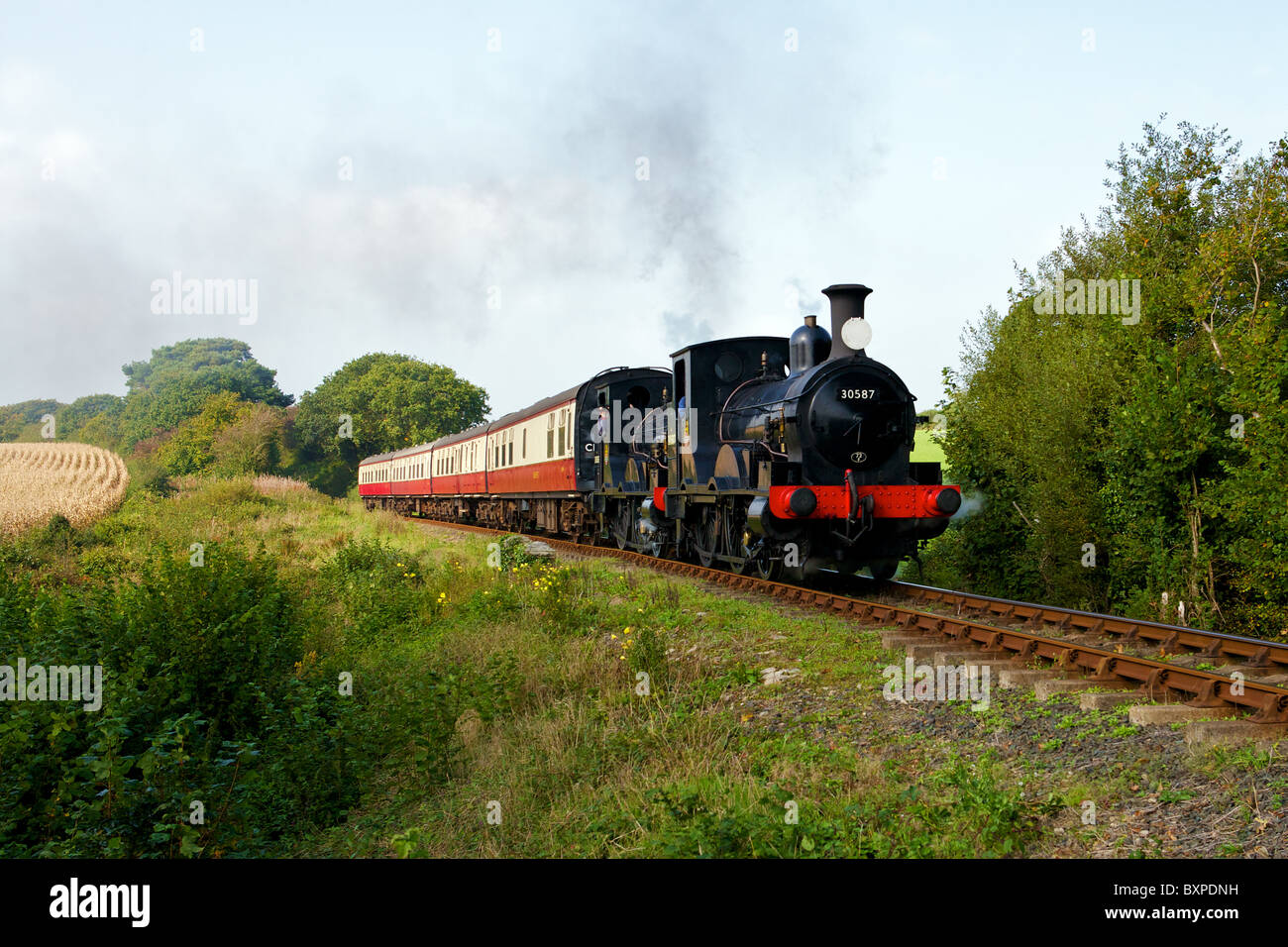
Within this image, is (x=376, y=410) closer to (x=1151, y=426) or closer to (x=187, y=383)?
(x=187, y=383)

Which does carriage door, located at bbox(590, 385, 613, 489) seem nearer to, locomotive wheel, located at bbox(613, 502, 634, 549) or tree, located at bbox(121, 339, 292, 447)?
locomotive wheel, located at bbox(613, 502, 634, 549)

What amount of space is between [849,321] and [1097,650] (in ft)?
19.3

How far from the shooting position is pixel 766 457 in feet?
39.0

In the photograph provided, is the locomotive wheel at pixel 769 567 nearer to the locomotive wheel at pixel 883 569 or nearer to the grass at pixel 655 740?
the grass at pixel 655 740

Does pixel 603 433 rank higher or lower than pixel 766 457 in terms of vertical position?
higher

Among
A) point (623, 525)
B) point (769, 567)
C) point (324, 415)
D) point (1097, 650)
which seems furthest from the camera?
point (324, 415)

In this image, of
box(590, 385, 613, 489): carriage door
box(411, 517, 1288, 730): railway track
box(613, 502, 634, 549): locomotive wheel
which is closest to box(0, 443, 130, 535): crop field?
box(590, 385, 613, 489): carriage door

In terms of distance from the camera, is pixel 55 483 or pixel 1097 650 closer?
pixel 1097 650

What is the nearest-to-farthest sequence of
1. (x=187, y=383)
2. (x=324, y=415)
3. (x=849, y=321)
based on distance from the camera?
(x=849, y=321)
(x=324, y=415)
(x=187, y=383)

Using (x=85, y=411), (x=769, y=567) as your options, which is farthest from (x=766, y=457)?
(x=85, y=411)

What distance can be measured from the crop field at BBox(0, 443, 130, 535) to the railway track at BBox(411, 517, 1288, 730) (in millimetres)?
18770

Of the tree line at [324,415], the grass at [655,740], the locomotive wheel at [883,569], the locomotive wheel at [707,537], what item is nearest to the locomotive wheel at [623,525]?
the locomotive wheel at [707,537]
